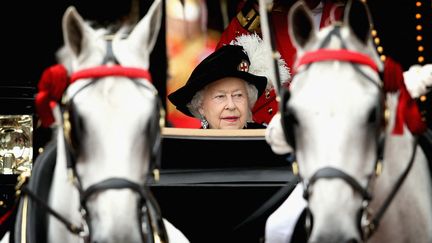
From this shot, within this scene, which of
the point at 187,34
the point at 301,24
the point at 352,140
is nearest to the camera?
the point at 352,140

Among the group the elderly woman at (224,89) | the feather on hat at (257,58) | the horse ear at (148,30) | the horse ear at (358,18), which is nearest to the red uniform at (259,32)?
the feather on hat at (257,58)

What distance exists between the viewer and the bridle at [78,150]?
100 inches

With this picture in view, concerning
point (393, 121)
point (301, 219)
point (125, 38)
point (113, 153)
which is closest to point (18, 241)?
point (113, 153)

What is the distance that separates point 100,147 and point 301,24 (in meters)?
0.71

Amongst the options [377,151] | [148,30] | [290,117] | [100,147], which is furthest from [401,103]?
[100,147]

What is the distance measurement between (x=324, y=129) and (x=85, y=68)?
0.74 m

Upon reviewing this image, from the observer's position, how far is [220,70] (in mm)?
4297

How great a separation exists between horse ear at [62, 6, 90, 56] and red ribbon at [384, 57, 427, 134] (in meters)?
0.91

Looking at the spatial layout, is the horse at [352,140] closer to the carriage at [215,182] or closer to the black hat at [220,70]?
the carriage at [215,182]

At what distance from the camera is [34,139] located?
418cm

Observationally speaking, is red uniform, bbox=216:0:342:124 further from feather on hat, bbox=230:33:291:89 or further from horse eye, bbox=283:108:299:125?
horse eye, bbox=283:108:299:125

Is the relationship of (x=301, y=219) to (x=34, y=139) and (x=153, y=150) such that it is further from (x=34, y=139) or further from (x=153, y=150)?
(x=34, y=139)

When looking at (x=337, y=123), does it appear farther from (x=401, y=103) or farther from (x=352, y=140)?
(x=401, y=103)

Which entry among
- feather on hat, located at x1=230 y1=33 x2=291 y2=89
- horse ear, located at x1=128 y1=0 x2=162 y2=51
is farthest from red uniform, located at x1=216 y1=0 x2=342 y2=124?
horse ear, located at x1=128 y1=0 x2=162 y2=51
